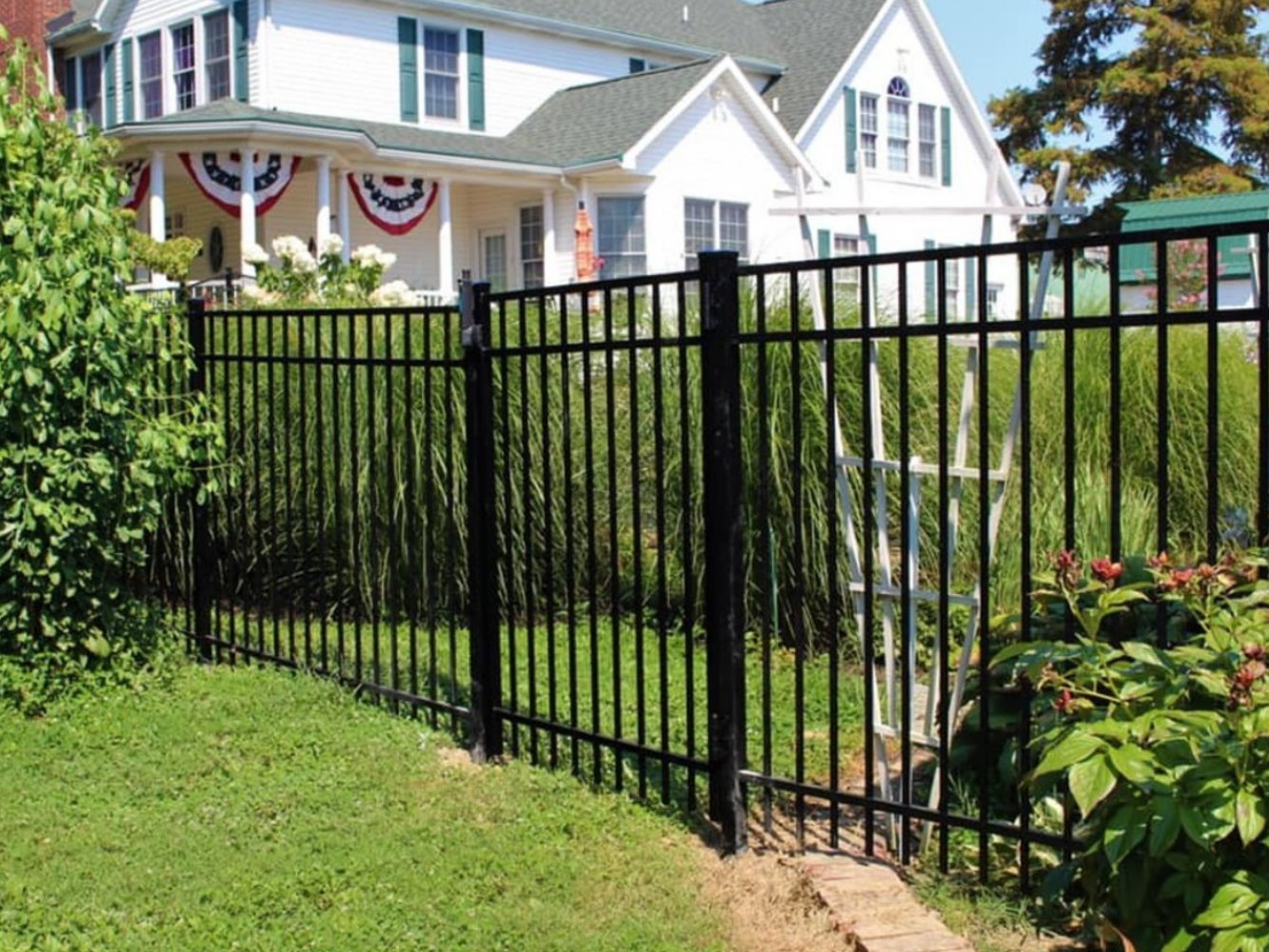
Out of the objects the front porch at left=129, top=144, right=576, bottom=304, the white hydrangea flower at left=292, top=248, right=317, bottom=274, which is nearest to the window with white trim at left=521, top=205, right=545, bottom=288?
the front porch at left=129, top=144, right=576, bottom=304

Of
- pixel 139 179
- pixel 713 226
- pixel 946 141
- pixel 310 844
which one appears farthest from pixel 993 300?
pixel 946 141

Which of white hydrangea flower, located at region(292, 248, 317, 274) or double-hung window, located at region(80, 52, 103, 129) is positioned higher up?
double-hung window, located at region(80, 52, 103, 129)

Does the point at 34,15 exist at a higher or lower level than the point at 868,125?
higher

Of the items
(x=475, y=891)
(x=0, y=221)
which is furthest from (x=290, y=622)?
(x=475, y=891)

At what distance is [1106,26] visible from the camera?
107 feet

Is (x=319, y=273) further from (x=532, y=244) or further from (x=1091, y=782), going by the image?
(x=532, y=244)

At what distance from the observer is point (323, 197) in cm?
1964

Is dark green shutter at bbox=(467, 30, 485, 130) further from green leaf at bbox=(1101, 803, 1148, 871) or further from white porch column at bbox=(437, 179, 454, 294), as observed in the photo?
green leaf at bbox=(1101, 803, 1148, 871)

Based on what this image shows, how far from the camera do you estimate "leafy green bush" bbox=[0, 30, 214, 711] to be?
19.1ft

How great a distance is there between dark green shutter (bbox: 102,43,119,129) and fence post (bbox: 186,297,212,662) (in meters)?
17.6

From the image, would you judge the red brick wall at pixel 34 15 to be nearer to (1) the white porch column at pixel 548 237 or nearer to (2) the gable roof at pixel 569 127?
(2) the gable roof at pixel 569 127

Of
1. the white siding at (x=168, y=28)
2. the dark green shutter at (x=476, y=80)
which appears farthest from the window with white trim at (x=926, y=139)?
the white siding at (x=168, y=28)

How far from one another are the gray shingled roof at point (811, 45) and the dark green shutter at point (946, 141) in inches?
99.6

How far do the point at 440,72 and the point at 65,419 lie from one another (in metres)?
17.8
